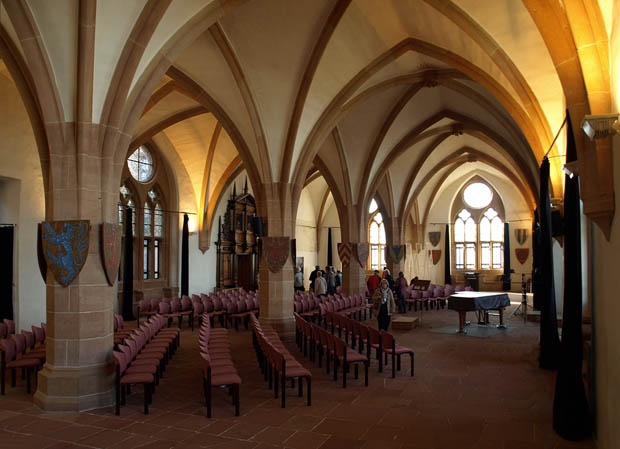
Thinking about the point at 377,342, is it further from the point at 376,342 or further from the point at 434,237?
the point at 434,237

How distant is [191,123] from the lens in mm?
16156

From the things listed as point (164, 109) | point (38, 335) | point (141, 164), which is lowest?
point (38, 335)

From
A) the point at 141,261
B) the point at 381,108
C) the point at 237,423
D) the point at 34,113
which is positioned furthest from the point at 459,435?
the point at 141,261

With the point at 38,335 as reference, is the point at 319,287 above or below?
above

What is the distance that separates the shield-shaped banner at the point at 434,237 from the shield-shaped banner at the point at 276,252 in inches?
707

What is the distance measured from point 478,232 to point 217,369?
76.9ft

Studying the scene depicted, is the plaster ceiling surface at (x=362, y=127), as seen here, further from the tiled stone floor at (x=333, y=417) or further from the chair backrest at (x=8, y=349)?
the chair backrest at (x=8, y=349)

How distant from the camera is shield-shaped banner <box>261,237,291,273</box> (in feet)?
36.8

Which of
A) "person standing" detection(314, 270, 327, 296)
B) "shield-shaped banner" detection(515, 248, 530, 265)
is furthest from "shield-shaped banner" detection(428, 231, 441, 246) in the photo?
"person standing" detection(314, 270, 327, 296)

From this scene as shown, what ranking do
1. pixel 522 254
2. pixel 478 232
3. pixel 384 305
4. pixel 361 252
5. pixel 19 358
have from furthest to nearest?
1. pixel 478 232
2. pixel 522 254
3. pixel 361 252
4. pixel 384 305
5. pixel 19 358

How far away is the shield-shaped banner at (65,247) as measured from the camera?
6012 mm

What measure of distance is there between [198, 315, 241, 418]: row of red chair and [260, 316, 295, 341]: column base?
2.78 meters

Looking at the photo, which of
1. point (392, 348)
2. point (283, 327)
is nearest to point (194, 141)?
point (283, 327)

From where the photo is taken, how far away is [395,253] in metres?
20.0
